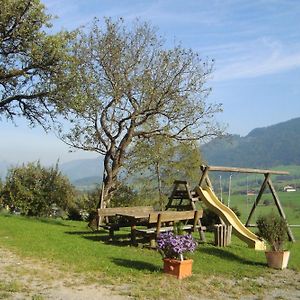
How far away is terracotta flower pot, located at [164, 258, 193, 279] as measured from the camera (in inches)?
382

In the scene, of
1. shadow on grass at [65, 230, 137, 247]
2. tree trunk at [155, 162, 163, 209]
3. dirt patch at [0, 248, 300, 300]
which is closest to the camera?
dirt patch at [0, 248, 300, 300]

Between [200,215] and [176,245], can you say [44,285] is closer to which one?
[176,245]

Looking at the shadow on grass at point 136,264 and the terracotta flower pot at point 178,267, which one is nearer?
the terracotta flower pot at point 178,267

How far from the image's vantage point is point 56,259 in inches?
443

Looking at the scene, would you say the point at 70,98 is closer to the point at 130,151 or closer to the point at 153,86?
the point at 153,86

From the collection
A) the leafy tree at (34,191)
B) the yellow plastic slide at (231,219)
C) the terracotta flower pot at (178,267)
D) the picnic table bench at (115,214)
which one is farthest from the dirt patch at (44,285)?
the leafy tree at (34,191)

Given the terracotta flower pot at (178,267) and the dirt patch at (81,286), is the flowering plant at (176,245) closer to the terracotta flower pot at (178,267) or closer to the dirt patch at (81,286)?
the terracotta flower pot at (178,267)

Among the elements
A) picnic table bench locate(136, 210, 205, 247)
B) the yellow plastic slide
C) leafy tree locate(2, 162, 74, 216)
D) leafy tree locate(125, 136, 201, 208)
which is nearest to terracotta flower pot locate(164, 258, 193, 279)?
picnic table bench locate(136, 210, 205, 247)

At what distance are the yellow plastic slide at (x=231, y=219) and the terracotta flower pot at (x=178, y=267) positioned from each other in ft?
19.8

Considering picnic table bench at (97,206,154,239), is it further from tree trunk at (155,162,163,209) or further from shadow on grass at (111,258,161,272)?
tree trunk at (155,162,163,209)

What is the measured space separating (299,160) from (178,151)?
174 metres

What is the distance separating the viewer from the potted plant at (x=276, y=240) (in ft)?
38.8

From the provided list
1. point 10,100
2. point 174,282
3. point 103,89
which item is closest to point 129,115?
point 103,89

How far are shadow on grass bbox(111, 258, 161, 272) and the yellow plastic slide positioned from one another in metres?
5.58
